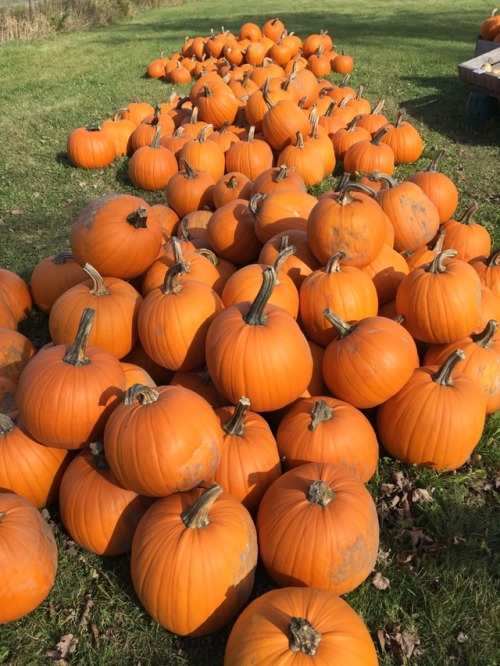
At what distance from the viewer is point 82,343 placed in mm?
2752

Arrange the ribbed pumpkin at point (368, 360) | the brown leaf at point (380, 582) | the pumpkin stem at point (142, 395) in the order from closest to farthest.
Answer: the pumpkin stem at point (142, 395)
the brown leaf at point (380, 582)
the ribbed pumpkin at point (368, 360)

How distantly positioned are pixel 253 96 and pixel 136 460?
653 centimetres

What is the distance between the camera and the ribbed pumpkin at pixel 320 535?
2.38m

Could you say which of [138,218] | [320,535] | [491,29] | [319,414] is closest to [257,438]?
[319,414]

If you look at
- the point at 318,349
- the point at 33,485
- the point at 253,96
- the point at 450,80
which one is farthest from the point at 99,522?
the point at 450,80

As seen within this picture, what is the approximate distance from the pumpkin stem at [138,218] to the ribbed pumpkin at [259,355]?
104 cm

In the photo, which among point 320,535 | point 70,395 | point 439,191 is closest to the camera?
point 320,535

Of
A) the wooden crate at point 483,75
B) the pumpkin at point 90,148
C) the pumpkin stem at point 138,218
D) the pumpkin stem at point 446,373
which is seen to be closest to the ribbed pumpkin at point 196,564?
the pumpkin stem at point 446,373

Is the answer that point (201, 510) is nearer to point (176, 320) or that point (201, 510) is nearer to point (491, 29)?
point (176, 320)

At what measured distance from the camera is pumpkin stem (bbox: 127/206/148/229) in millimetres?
3527

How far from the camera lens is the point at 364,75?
12500 millimetres

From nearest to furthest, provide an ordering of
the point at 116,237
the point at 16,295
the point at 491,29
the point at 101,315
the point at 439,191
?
the point at 101,315 < the point at 116,237 < the point at 16,295 < the point at 439,191 < the point at 491,29

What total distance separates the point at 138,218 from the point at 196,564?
2294 millimetres

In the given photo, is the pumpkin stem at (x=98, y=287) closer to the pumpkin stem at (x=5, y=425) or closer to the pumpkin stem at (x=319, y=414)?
the pumpkin stem at (x=5, y=425)
